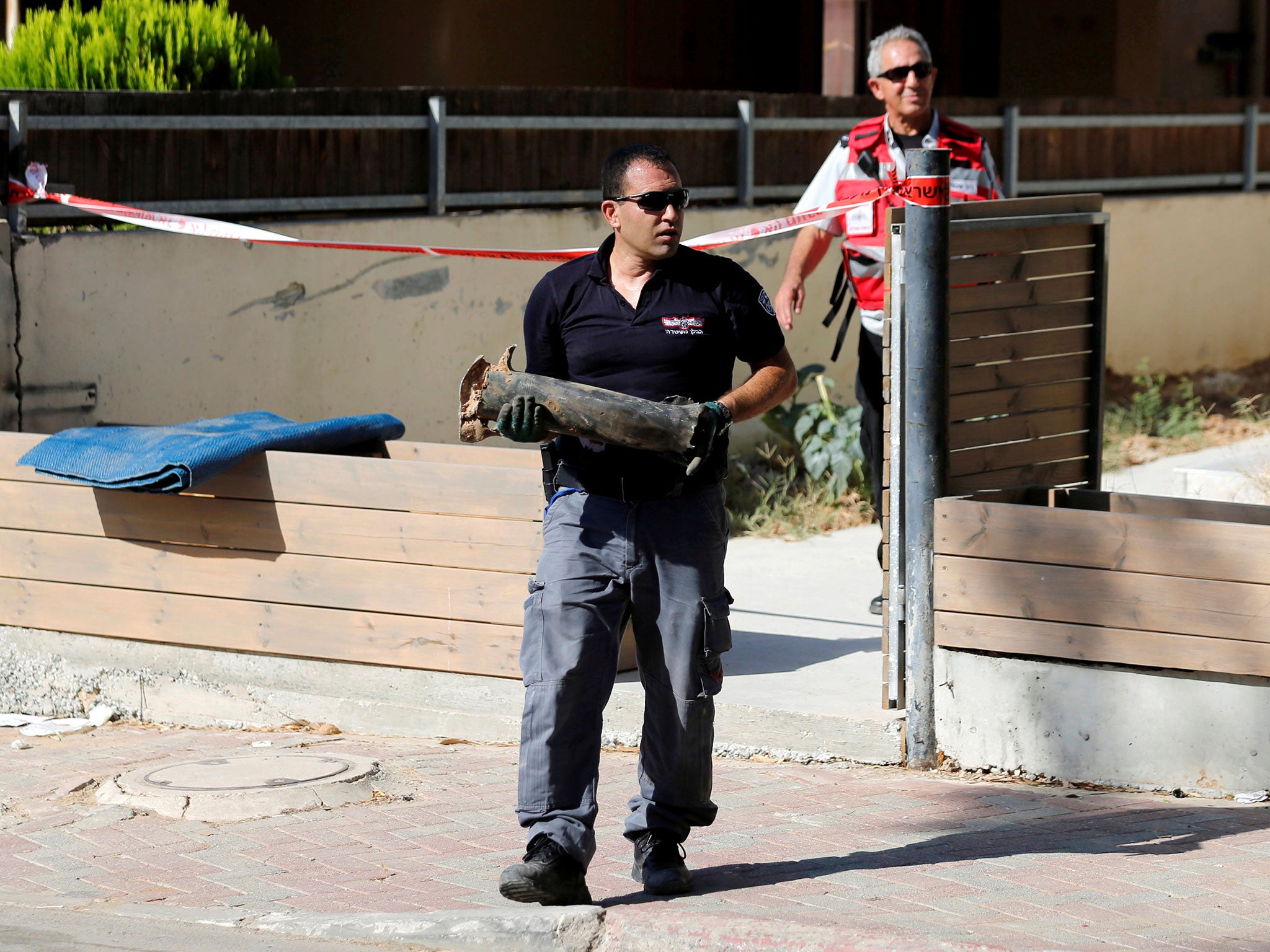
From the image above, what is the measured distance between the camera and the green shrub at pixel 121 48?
8102mm

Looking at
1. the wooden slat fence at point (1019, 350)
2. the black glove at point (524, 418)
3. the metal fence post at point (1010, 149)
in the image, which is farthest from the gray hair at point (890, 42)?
the metal fence post at point (1010, 149)

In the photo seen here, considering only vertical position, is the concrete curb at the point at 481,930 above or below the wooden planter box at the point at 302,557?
below

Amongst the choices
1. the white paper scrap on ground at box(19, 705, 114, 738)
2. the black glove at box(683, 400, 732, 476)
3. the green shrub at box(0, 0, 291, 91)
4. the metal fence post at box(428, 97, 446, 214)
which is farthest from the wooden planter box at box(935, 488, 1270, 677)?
the green shrub at box(0, 0, 291, 91)

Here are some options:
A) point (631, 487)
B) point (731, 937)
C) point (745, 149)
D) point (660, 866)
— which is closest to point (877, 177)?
point (631, 487)

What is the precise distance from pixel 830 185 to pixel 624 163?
2.80 m

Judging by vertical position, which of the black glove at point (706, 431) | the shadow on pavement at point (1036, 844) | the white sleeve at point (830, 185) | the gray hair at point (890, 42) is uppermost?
the gray hair at point (890, 42)

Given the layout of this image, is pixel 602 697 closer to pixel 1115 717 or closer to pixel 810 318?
pixel 1115 717

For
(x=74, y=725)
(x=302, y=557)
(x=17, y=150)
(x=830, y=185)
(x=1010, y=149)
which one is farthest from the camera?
(x=1010, y=149)

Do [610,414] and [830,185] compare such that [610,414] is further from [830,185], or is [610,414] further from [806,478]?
[806,478]

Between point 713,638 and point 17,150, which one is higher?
point 17,150

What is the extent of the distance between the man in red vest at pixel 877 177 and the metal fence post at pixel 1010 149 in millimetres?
5245

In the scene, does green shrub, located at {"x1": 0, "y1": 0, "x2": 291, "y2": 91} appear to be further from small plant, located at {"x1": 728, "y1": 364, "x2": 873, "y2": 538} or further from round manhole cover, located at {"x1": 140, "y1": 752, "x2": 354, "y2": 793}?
round manhole cover, located at {"x1": 140, "y1": 752, "x2": 354, "y2": 793}

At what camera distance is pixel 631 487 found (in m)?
4.16

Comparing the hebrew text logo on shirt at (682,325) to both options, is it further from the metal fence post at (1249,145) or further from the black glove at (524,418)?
the metal fence post at (1249,145)
